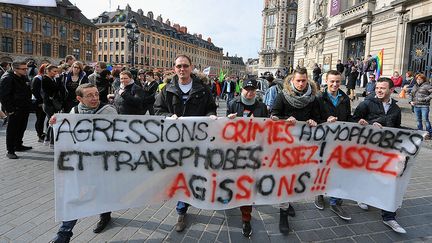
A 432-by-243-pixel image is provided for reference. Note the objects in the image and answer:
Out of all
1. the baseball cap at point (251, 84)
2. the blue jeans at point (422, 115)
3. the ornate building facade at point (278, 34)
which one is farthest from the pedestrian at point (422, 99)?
the ornate building facade at point (278, 34)

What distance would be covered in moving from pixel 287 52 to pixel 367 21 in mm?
84252

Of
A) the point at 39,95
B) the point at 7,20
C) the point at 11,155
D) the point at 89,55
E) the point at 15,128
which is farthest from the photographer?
the point at 89,55

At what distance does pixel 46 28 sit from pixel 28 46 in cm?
447

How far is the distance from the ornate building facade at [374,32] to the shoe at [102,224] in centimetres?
1905

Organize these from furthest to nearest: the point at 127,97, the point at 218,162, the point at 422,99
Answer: the point at 422,99, the point at 127,97, the point at 218,162

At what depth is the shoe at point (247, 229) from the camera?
11.6ft

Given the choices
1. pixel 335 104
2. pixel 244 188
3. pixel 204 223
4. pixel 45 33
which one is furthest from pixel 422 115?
pixel 45 33

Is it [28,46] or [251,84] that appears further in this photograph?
[28,46]

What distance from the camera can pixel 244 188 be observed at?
11.5 ft

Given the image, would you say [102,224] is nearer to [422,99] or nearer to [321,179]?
[321,179]

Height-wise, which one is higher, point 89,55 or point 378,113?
point 89,55

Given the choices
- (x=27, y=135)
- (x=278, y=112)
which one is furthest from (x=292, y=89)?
(x=27, y=135)

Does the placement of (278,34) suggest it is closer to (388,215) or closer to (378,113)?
(378,113)

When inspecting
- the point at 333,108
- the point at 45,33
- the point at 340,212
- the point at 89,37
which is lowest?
the point at 340,212
